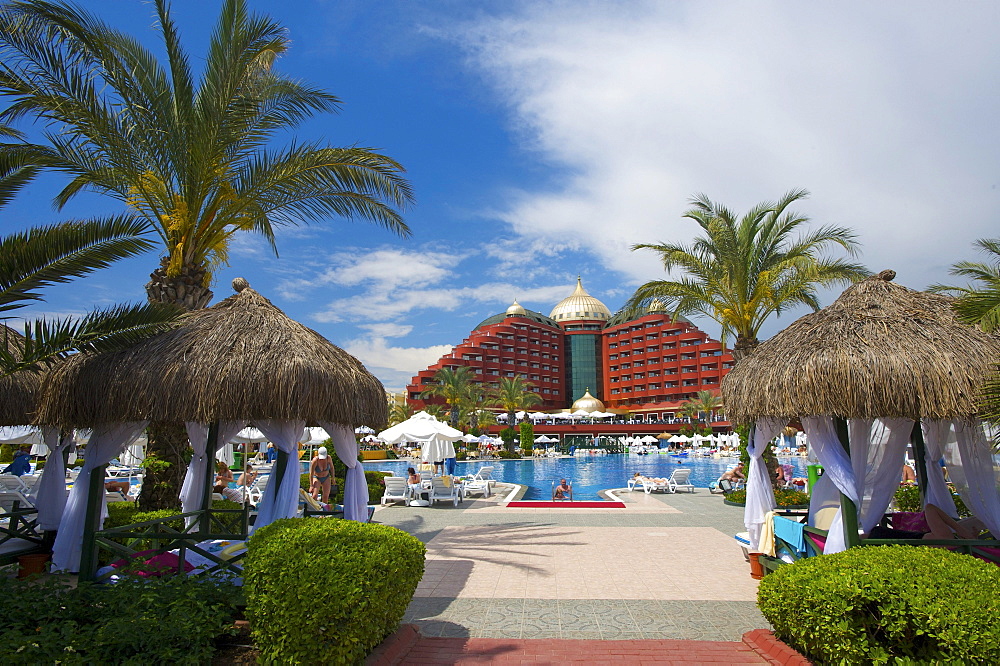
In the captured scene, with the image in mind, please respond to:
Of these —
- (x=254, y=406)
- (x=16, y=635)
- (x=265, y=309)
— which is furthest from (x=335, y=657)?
(x=265, y=309)

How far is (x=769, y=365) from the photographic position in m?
6.95

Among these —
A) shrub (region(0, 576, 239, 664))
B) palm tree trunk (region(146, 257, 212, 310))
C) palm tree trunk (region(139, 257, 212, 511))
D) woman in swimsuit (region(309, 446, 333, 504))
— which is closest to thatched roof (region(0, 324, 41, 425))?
palm tree trunk (region(139, 257, 212, 511))

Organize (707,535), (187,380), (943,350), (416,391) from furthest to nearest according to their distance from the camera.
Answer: (416,391)
(707,535)
(187,380)
(943,350)

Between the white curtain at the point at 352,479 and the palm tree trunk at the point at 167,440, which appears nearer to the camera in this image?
the white curtain at the point at 352,479

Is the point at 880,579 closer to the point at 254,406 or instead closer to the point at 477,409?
the point at 254,406

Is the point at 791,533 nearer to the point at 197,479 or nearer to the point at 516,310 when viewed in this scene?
the point at 197,479

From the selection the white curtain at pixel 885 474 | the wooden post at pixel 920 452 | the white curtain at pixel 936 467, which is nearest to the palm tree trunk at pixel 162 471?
the white curtain at pixel 885 474

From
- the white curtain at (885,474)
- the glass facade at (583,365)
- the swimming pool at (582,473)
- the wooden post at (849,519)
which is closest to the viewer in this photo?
the wooden post at (849,519)

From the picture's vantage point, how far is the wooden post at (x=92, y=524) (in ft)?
21.6

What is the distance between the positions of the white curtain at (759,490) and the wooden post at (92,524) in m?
7.52

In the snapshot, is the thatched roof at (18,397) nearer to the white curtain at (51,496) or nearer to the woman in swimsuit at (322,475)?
the white curtain at (51,496)

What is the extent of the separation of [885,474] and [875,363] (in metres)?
1.89

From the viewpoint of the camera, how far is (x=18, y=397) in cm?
874

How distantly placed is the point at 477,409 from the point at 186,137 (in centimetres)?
4813
